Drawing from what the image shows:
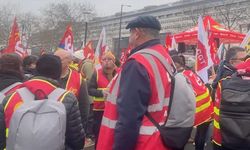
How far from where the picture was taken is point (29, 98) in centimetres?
364

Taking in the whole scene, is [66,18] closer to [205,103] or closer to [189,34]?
[189,34]

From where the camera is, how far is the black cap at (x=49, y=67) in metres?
3.87

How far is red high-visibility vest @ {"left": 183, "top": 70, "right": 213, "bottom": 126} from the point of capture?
672 cm

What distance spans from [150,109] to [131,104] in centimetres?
21

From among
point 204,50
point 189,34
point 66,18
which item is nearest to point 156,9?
point 66,18

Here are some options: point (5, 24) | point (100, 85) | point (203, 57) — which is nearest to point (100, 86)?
point (100, 85)

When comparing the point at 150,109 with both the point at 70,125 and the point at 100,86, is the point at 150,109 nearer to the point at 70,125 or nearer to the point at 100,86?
the point at 70,125

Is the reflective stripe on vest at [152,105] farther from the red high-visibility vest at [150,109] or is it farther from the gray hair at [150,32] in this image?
the gray hair at [150,32]

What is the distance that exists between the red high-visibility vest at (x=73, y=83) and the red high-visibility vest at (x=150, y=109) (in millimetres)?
2485

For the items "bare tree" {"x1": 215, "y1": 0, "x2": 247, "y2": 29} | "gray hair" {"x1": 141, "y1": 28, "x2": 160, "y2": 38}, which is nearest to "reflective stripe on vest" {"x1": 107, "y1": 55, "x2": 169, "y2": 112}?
"gray hair" {"x1": 141, "y1": 28, "x2": 160, "y2": 38}

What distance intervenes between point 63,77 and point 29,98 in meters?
2.20

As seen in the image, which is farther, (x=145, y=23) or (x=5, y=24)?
(x=5, y=24)

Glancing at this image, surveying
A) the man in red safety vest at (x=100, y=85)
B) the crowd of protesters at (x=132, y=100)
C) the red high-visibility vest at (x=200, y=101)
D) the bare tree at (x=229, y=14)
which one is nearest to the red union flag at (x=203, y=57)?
the red high-visibility vest at (x=200, y=101)

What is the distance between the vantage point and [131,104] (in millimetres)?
3197
